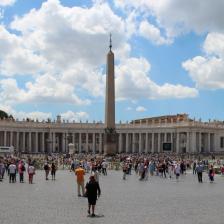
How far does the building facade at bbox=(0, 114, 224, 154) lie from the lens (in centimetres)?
11775

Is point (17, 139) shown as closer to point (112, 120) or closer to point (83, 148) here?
point (83, 148)

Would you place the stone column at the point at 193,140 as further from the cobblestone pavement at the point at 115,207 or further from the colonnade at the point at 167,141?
the cobblestone pavement at the point at 115,207

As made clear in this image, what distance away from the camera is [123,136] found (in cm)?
12619

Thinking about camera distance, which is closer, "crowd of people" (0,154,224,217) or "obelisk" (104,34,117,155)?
"crowd of people" (0,154,224,217)

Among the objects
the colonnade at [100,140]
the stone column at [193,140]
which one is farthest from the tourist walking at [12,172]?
the stone column at [193,140]

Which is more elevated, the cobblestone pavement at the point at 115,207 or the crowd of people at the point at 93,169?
the crowd of people at the point at 93,169

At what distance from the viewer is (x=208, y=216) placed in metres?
15.6

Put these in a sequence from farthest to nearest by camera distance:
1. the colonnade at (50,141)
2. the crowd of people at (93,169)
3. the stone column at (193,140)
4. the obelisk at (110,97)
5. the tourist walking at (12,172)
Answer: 1. the colonnade at (50,141)
2. the stone column at (193,140)
3. the obelisk at (110,97)
4. the tourist walking at (12,172)
5. the crowd of people at (93,169)

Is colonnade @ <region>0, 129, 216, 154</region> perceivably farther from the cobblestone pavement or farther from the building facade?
the cobblestone pavement

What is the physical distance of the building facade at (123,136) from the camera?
117750 millimetres

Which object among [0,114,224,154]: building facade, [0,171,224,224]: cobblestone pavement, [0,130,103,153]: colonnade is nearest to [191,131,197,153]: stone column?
[0,114,224,154]: building facade

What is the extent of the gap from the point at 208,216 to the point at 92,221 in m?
3.42

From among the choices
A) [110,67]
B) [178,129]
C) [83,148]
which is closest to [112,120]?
[110,67]

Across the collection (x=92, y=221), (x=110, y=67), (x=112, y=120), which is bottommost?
(x=92, y=221)
